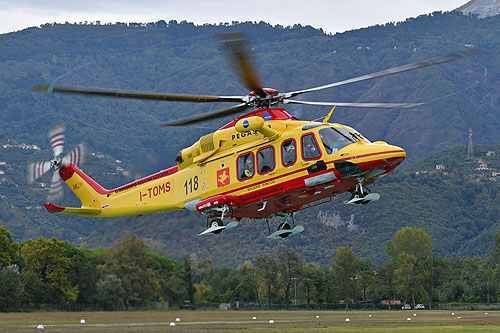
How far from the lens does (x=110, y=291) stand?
268 feet

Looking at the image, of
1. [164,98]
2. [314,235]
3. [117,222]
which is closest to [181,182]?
[164,98]

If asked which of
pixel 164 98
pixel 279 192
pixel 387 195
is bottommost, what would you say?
pixel 279 192

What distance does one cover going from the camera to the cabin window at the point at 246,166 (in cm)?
3312

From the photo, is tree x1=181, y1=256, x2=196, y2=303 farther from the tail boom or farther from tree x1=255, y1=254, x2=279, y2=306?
the tail boom

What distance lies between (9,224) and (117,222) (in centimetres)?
6719

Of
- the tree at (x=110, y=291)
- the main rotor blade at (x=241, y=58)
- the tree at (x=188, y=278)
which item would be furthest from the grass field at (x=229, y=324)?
the tree at (x=188, y=278)

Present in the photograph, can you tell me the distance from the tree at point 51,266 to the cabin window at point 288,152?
5041 centimetres

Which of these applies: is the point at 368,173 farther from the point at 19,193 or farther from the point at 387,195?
the point at 387,195

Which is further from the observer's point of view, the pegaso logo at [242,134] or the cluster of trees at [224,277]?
the cluster of trees at [224,277]

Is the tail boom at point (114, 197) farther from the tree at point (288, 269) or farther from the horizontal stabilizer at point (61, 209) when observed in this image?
the tree at point (288, 269)

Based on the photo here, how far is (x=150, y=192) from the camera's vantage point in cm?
3700

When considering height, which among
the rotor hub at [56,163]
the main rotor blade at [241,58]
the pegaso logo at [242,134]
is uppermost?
the main rotor blade at [241,58]

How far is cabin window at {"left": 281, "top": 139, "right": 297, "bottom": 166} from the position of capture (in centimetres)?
3219

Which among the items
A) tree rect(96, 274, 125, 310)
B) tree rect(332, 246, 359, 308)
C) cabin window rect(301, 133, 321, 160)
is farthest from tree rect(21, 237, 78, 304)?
cabin window rect(301, 133, 321, 160)
